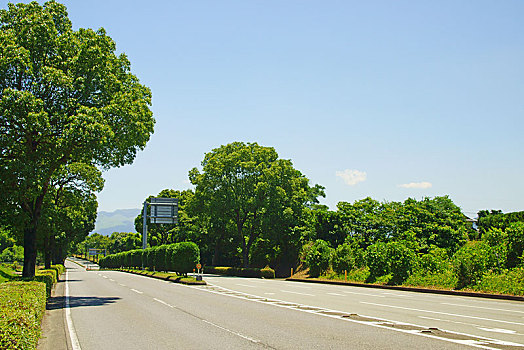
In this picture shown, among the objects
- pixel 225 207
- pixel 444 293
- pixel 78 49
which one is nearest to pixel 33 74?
pixel 78 49

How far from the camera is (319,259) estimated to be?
38.7 metres

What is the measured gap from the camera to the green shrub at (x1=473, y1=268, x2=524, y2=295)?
60.2 ft

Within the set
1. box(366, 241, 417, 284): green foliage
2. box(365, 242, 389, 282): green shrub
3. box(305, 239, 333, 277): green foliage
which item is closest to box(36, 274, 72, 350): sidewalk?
box(366, 241, 417, 284): green foliage

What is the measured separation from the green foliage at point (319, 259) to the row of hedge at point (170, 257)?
10583mm

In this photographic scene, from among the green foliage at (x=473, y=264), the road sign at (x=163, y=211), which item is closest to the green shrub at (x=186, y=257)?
the road sign at (x=163, y=211)

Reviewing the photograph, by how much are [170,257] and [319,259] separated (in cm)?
1445

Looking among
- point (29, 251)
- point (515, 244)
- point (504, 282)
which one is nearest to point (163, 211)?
point (29, 251)

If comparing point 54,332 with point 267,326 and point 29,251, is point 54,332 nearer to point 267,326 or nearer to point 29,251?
point 267,326

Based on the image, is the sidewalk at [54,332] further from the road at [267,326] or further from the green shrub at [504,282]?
the green shrub at [504,282]

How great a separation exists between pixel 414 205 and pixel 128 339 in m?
40.9

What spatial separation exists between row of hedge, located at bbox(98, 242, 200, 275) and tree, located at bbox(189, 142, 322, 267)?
25.2ft

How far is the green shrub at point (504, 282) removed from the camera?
60.2 feet

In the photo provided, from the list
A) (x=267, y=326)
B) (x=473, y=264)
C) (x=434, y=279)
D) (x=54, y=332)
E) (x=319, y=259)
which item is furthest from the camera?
(x=319, y=259)

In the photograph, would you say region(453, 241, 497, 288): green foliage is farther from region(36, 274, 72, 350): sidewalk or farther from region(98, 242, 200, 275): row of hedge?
region(98, 242, 200, 275): row of hedge
